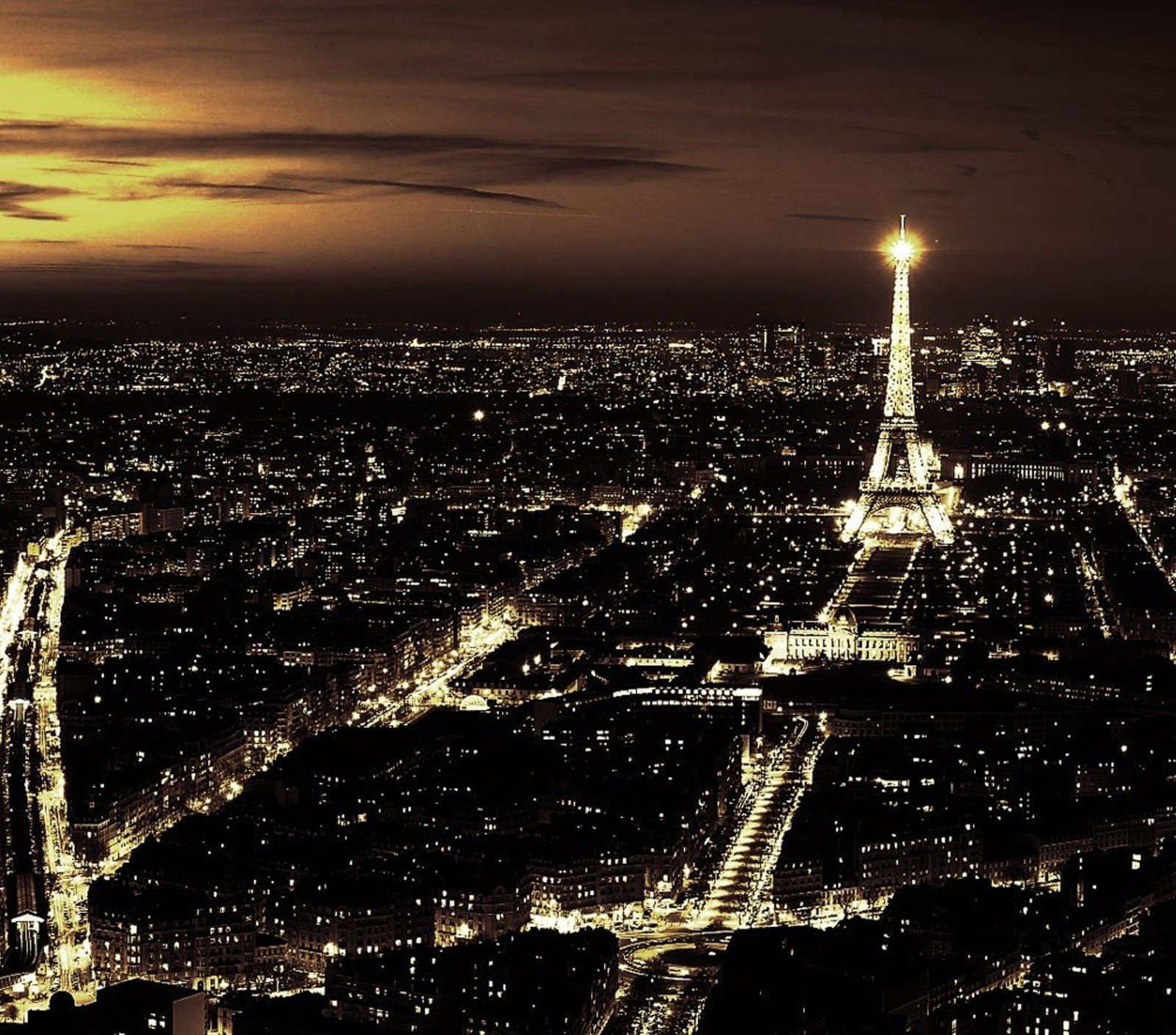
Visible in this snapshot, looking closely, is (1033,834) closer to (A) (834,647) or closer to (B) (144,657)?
(A) (834,647)

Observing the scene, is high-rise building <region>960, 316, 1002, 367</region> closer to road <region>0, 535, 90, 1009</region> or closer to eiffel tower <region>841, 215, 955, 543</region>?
eiffel tower <region>841, 215, 955, 543</region>

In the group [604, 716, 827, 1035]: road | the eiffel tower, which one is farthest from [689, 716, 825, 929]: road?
the eiffel tower

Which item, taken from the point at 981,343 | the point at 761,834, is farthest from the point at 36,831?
the point at 981,343

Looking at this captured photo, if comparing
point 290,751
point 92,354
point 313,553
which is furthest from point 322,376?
point 290,751

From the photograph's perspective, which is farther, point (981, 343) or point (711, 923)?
point (981, 343)

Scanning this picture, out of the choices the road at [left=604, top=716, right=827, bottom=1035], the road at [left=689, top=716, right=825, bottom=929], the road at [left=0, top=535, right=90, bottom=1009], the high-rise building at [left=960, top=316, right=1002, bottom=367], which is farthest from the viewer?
the high-rise building at [left=960, top=316, right=1002, bottom=367]

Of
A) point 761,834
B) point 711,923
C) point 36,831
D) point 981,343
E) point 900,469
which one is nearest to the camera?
point 711,923

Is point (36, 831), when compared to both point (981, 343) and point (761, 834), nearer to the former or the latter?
point (761, 834)

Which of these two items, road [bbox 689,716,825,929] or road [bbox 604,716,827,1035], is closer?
road [bbox 604,716,827,1035]
